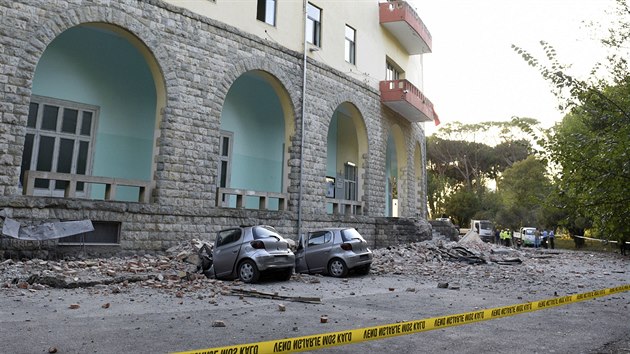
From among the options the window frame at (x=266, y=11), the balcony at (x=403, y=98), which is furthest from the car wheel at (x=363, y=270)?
the balcony at (x=403, y=98)

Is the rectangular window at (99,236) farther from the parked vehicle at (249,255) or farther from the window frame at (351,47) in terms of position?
the window frame at (351,47)

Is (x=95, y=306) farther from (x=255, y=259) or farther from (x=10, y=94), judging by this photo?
(x=10, y=94)

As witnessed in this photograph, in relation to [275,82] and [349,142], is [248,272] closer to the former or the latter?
[275,82]

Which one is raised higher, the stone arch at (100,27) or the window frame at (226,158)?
the stone arch at (100,27)

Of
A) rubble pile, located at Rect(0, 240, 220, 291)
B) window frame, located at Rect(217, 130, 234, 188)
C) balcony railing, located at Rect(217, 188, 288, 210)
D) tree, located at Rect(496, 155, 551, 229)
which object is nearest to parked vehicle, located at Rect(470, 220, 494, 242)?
tree, located at Rect(496, 155, 551, 229)

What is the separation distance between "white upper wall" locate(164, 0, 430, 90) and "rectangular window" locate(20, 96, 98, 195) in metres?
4.73

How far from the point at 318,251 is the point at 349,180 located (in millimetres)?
12180

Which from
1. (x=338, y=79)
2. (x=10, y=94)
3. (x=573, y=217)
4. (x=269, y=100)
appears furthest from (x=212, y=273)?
(x=338, y=79)

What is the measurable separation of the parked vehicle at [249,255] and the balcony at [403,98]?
1349cm

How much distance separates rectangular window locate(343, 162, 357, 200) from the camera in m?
24.6

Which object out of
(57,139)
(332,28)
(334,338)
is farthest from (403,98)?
(334,338)

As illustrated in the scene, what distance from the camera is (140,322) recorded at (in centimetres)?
632

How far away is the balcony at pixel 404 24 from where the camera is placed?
75.9 ft

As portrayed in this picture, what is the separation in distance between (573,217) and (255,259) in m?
6.53
